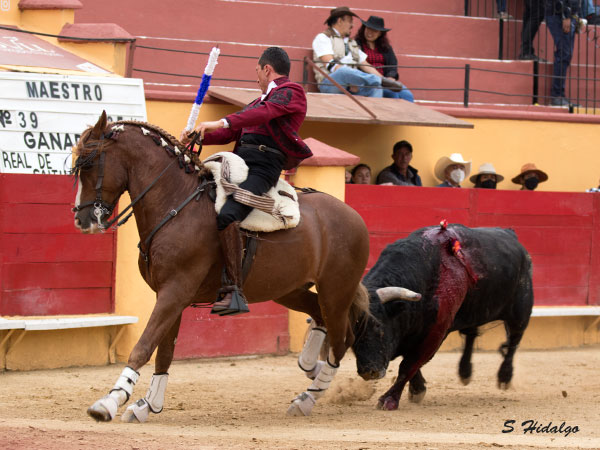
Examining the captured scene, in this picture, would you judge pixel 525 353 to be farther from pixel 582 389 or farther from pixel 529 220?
pixel 582 389

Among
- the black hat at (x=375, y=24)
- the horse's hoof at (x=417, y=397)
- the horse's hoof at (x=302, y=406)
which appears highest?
the black hat at (x=375, y=24)

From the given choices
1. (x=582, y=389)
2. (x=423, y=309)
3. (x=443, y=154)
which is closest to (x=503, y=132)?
(x=443, y=154)

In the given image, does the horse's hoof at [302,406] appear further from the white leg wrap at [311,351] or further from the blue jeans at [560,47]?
the blue jeans at [560,47]

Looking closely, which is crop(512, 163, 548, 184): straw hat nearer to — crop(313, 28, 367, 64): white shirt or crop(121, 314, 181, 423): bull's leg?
crop(313, 28, 367, 64): white shirt

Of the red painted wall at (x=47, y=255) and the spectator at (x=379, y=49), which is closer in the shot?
the red painted wall at (x=47, y=255)

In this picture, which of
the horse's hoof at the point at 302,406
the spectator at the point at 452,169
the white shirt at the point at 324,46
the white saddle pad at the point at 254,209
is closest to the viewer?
the white saddle pad at the point at 254,209

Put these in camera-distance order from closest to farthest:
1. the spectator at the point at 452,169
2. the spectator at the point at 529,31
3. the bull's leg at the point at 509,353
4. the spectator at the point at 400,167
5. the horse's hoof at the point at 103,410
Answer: the horse's hoof at the point at 103,410, the bull's leg at the point at 509,353, the spectator at the point at 400,167, the spectator at the point at 452,169, the spectator at the point at 529,31

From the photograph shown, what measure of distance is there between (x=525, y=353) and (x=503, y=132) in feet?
9.70

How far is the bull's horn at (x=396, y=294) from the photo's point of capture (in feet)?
20.0

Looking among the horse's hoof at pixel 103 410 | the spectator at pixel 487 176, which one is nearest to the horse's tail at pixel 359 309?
the horse's hoof at pixel 103 410

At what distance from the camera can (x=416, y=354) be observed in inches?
249

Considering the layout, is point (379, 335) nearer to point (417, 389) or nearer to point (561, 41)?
point (417, 389)

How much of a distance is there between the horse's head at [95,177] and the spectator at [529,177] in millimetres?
6767

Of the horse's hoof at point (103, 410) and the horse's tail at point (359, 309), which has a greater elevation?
the horse's tail at point (359, 309)
